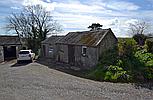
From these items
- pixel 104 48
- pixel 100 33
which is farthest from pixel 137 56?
pixel 100 33

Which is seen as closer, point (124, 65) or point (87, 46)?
point (124, 65)

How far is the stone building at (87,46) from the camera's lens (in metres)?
20.0

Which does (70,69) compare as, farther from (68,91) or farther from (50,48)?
(50,48)

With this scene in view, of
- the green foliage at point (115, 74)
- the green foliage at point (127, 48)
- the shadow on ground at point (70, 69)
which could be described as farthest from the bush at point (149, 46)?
the shadow on ground at point (70, 69)

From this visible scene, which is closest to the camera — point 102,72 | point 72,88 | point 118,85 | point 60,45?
point 72,88

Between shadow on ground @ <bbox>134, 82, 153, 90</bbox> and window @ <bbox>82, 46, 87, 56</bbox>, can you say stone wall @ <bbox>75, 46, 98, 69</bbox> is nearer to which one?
window @ <bbox>82, 46, 87, 56</bbox>

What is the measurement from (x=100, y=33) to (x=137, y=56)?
475 cm

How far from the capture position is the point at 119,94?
1145 cm

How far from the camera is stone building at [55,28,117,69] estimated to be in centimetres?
1995

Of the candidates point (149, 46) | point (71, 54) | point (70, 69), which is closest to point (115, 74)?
point (70, 69)

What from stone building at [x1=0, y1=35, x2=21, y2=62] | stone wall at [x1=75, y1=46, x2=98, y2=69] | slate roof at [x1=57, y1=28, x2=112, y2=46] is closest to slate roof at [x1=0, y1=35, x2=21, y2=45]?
stone building at [x1=0, y1=35, x2=21, y2=62]

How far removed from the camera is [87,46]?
69.1 feet

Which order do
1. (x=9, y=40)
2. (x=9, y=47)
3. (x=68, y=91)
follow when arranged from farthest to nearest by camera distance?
1. (x=9, y=40)
2. (x=9, y=47)
3. (x=68, y=91)

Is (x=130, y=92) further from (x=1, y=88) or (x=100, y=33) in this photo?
(x=100, y=33)
